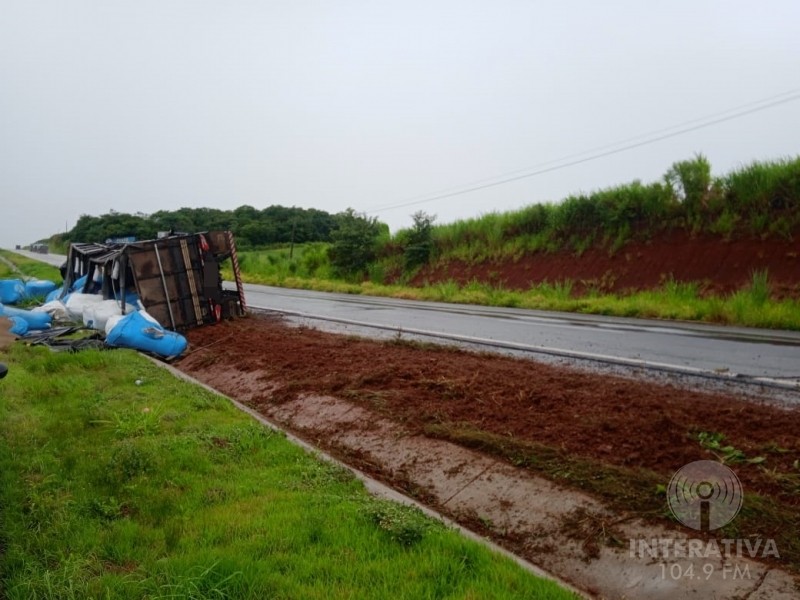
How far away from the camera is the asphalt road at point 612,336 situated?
841 cm

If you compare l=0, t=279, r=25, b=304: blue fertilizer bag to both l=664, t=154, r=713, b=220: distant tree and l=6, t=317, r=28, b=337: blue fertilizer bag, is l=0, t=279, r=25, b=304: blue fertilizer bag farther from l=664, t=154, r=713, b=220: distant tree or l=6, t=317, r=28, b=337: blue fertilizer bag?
l=664, t=154, r=713, b=220: distant tree

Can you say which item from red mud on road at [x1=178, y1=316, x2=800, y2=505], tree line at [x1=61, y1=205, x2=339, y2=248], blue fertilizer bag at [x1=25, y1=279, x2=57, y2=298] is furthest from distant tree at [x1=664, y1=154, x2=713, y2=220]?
tree line at [x1=61, y1=205, x2=339, y2=248]

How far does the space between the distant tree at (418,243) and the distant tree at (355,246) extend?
3.04 meters

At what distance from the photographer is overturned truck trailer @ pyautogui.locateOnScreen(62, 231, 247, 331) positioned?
13.1 m

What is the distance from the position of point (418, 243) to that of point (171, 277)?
707 inches

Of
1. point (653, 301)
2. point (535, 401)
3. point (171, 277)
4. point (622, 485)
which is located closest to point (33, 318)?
point (171, 277)

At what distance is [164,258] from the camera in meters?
13.6

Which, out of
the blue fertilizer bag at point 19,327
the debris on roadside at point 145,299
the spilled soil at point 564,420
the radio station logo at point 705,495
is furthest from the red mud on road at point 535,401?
the blue fertilizer bag at point 19,327

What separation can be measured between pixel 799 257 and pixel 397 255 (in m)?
19.6

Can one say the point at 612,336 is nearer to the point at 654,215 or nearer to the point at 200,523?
the point at 200,523

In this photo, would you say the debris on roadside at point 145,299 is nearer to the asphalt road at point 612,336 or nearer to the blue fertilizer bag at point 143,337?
the blue fertilizer bag at point 143,337

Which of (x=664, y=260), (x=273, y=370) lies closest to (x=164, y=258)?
(x=273, y=370)

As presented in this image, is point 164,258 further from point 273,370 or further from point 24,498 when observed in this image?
point 24,498

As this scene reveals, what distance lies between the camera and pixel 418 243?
30328mm
